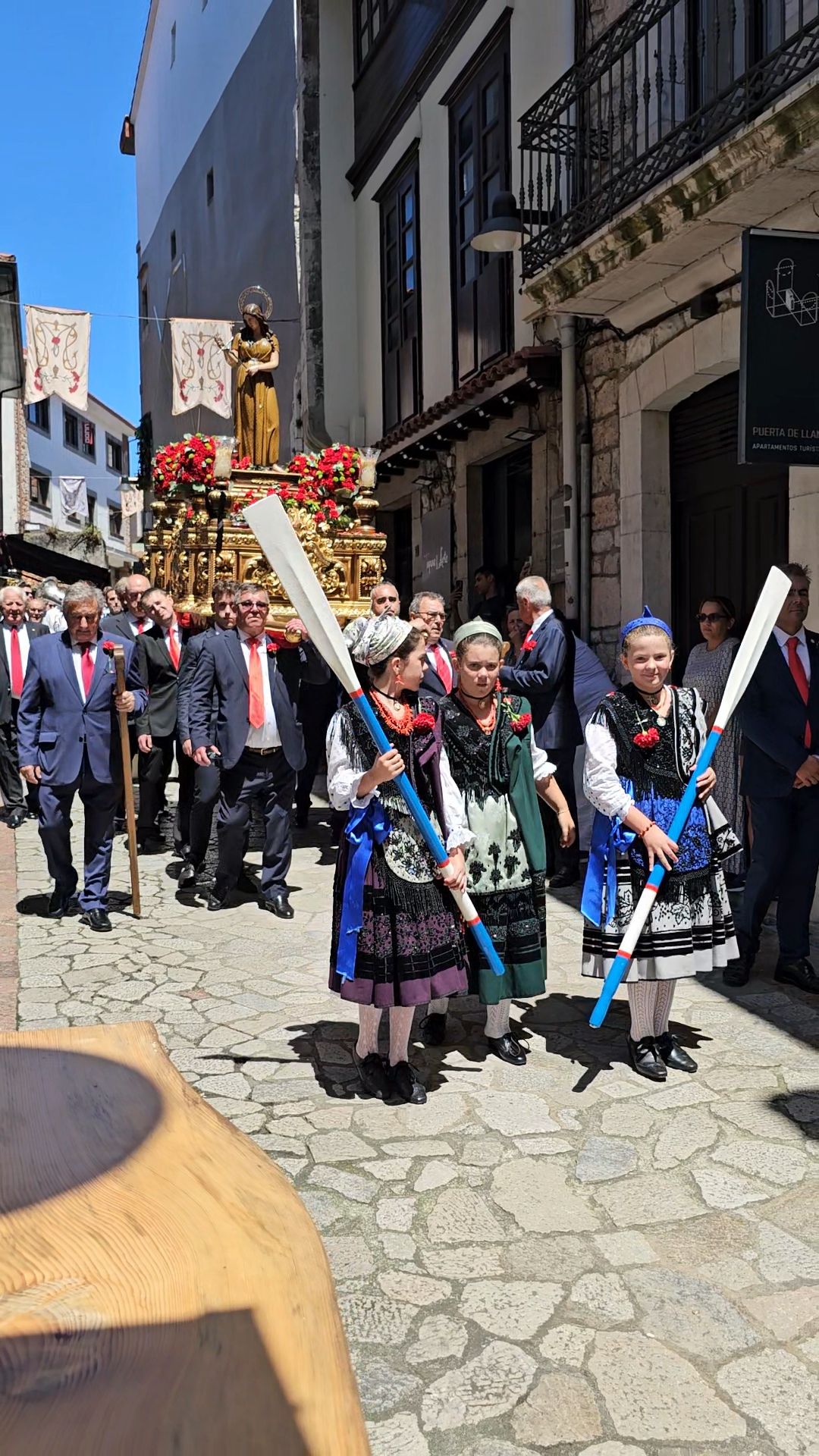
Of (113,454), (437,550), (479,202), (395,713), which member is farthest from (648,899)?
(113,454)

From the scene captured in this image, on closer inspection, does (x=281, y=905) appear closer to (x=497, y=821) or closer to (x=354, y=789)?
(x=497, y=821)

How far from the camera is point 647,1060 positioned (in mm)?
4535

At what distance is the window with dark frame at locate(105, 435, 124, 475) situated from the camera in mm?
51062

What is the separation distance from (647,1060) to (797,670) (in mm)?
2283

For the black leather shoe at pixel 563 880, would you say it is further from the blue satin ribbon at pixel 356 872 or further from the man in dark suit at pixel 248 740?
the blue satin ribbon at pixel 356 872

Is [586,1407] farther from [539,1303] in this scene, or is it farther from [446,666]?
[446,666]

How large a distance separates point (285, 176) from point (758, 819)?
17125mm

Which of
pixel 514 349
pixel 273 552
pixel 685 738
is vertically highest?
pixel 514 349

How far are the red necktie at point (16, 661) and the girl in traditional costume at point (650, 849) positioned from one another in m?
7.54

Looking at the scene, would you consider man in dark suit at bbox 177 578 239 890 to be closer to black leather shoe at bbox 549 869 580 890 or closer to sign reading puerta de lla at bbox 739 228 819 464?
black leather shoe at bbox 549 869 580 890

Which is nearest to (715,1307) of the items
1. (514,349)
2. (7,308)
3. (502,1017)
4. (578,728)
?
(502,1017)

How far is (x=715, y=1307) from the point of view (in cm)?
296

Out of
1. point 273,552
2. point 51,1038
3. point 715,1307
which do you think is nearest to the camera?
point 51,1038

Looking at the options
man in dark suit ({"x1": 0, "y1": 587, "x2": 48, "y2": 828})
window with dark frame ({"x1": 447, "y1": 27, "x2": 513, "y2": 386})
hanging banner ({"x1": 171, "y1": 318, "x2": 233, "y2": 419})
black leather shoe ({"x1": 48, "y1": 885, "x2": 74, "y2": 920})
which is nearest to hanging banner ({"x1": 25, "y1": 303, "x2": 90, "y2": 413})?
hanging banner ({"x1": 171, "y1": 318, "x2": 233, "y2": 419})
